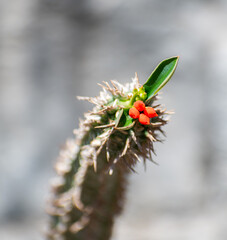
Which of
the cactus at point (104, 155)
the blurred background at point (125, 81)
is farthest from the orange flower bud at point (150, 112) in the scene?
the blurred background at point (125, 81)

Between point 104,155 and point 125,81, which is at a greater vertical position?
point 125,81

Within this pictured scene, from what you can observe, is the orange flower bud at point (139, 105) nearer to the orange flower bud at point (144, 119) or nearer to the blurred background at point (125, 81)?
the orange flower bud at point (144, 119)

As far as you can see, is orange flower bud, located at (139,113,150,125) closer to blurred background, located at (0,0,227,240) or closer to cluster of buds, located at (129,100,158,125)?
cluster of buds, located at (129,100,158,125)

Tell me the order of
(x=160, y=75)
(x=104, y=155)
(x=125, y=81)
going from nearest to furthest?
(x=160, y=75) < (x=104, y=155) < (x=125, y=81)

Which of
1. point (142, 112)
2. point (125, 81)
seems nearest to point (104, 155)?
point (142, 112)

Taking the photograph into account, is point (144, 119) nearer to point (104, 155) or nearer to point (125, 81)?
point (104, 155)

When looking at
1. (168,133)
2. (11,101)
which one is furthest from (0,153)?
(168,133)
